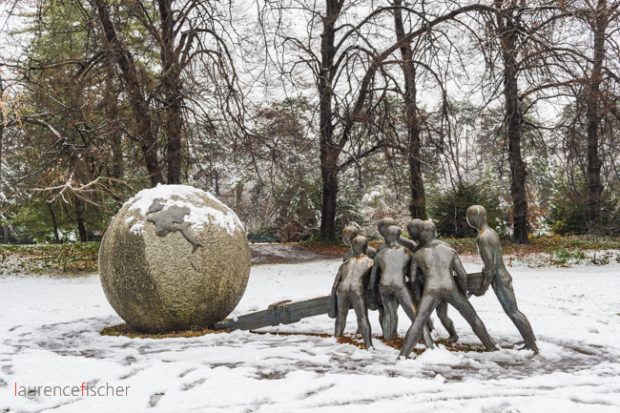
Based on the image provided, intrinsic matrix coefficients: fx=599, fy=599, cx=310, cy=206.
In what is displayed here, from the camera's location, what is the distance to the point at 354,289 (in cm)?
641

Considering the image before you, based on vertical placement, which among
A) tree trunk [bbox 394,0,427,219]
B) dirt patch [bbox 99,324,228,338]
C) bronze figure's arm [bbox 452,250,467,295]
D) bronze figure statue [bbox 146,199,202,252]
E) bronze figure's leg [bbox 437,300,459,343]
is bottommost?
dirt patch [bbox 99,324,228,338]

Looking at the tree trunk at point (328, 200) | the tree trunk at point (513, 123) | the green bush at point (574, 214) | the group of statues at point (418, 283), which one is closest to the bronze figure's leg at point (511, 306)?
the group of statues at point (418, 283)

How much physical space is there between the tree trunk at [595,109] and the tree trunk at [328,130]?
20.3ft

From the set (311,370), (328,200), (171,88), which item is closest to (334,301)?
(311,370)

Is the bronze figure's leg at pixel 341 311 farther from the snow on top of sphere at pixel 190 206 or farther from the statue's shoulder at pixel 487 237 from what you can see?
the snow on top of sphere at pixel 190 206

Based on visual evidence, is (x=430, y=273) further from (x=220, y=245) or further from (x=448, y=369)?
(x=220, y=245)

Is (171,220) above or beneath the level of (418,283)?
above

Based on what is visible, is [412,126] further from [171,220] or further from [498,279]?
[498,279]

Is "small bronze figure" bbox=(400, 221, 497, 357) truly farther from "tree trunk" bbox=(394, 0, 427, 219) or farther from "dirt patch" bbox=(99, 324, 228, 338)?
"tree trunk" bbox=(394, 0, 427, 219)

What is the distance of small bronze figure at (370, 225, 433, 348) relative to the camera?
20.0ft

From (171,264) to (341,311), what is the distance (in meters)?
2.03

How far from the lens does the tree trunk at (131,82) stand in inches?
535

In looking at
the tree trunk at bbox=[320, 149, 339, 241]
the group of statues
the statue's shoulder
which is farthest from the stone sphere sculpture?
the tree trunk at bbox=[320, 149, 339, 241]

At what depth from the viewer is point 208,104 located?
16375 millimetres
